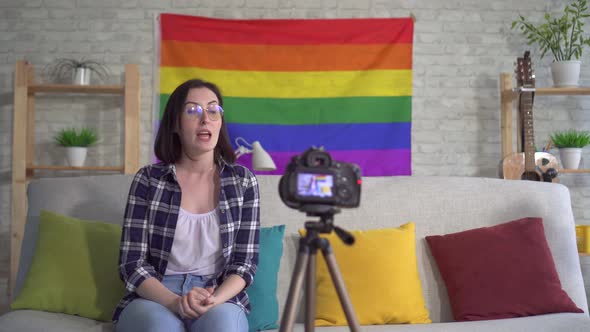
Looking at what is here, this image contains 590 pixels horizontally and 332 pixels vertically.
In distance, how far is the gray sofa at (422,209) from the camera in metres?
2.28

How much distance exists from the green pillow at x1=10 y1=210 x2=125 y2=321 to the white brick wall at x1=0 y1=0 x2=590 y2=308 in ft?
6.34

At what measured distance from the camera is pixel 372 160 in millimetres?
3975

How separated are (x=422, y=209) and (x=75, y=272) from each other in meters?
1.31

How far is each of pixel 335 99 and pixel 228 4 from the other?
990mm

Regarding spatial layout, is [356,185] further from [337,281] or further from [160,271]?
[160,271]

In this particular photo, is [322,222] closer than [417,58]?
Yes

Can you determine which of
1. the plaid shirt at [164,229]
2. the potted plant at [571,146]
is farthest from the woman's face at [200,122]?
the potted plant at [571,146]

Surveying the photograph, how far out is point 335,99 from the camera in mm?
4031

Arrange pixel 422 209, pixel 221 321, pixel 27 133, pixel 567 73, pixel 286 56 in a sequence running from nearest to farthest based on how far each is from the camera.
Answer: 1. pixel 221 321
2. pixel 422 209
3. pixel 567 73
4. pixel 27 133
5. pixel 286 56

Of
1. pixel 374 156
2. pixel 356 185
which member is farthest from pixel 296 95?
Answer: pixel 356 185

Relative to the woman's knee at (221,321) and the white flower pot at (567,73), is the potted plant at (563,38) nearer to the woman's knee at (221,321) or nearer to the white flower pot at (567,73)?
the white flower pot at (567,73)

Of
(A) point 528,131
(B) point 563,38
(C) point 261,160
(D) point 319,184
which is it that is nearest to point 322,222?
(D) point 319,184

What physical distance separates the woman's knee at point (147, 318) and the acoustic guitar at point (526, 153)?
7.96 ft

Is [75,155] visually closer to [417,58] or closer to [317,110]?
[317,110]
